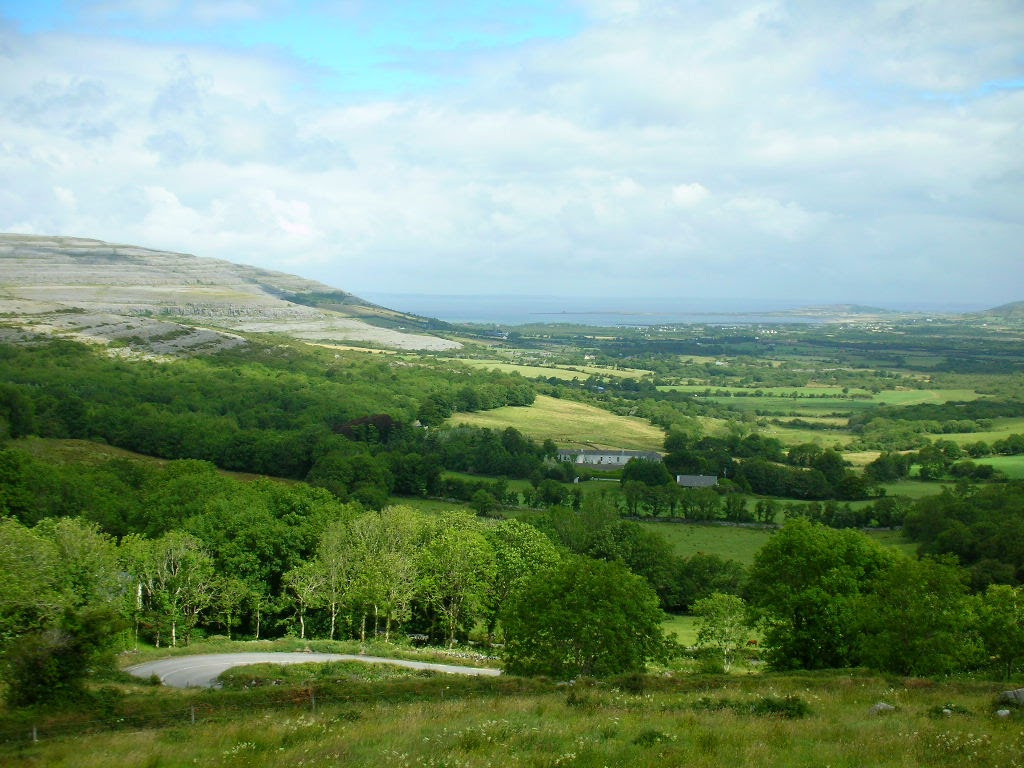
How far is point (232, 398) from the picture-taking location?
314 ft

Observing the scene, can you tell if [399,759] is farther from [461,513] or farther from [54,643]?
[461,513]

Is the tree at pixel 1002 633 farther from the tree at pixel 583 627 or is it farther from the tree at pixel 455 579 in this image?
the tree at pixel 455 579

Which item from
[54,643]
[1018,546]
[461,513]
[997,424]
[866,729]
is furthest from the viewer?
[997,424]

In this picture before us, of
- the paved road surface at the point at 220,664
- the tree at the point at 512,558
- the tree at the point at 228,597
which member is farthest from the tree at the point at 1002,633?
the tree at the point at 228,597

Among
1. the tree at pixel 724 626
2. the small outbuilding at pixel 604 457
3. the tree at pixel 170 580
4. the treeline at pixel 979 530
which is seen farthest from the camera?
the small outbuilding at pixel 604 457

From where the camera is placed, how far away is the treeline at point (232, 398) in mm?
74188

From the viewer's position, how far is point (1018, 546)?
4706cm

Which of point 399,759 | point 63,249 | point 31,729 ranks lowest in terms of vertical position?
point 31,729

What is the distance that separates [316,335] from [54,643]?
157 m

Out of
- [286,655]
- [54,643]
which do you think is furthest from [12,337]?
[54,643]

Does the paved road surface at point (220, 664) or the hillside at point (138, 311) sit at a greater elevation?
the hillside at point (138, 311)

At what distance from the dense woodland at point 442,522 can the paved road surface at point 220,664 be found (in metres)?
3.01

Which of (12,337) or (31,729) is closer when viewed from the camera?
(31,729)

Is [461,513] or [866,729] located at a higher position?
[866,729]
